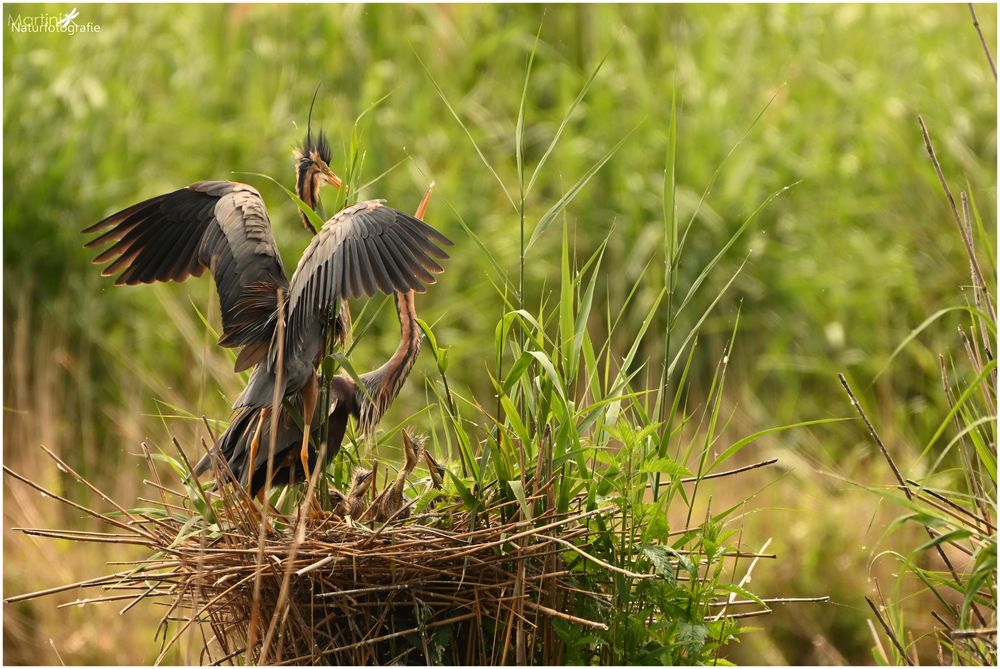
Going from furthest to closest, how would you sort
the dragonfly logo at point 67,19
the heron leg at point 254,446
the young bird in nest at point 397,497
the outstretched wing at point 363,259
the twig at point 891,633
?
the dragonfly logo at point 67,19
the heron leg at point 254,446
the outstretched wing at point 363,259
the young bird in nest at point 397,497
the twig at point 891,633

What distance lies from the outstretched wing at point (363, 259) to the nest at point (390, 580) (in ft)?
1.41

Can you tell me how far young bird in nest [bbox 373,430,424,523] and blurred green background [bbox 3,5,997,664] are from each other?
10.9ft

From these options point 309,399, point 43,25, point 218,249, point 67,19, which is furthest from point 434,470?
point 43,25

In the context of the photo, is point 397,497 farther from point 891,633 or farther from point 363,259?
point 891,633

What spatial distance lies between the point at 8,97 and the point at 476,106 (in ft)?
8.75

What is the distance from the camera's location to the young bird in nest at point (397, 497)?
2254 mm

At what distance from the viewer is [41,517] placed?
5863 mm

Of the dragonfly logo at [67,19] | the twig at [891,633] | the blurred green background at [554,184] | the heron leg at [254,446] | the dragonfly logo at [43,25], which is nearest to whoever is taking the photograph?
the twig at [891,633]

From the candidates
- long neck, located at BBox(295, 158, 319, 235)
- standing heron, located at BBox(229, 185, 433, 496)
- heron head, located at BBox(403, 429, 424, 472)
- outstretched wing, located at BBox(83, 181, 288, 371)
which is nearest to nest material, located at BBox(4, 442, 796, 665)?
heron head, located at BBox(403, 429, 424, 472)

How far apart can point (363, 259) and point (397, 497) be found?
459 mm

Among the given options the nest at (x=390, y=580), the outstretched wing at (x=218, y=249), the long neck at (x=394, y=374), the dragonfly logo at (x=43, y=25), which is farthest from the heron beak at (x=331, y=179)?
the dragonfly logo at (x=43, y=25)

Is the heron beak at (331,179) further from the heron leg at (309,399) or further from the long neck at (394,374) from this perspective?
the heron leg at (309,399)

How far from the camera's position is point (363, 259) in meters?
2.36

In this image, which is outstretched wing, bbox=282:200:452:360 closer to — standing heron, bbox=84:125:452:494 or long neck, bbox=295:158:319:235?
standing heron, bbox=84:125:452:494
